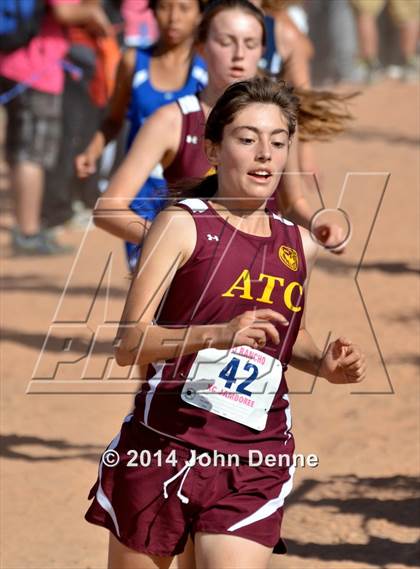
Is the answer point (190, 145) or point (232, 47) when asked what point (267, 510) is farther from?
point (232, 47)

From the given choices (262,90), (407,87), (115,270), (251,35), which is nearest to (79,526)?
(251,35)

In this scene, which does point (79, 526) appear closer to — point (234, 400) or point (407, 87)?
point (234, 400)

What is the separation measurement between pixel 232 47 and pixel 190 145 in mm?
378

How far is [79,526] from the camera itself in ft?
18.1

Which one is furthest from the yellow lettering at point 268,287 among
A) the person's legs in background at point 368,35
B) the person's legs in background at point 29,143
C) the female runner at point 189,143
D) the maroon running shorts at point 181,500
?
the person's legs in background at point 368,35

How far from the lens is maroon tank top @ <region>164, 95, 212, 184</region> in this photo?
4.85m

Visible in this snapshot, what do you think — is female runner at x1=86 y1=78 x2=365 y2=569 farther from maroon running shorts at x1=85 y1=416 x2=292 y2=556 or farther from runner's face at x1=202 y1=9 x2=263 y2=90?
runner's face at x1=202 y1=9 x2=263 y2=90

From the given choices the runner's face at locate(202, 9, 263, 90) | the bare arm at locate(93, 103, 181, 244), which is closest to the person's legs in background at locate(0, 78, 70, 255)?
the runner's face at locate(202, 9, 263, 90)

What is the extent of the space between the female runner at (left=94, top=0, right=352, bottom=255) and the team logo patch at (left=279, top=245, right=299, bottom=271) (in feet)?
3.78

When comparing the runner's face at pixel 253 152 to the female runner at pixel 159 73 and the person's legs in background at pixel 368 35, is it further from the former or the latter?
the person's legs in background at pixel 368 35

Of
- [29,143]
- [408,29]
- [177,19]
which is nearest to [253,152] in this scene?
[177,19]

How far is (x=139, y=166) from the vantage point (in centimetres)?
484

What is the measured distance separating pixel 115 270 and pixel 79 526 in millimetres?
5029

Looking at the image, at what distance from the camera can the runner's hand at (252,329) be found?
3248 mm
